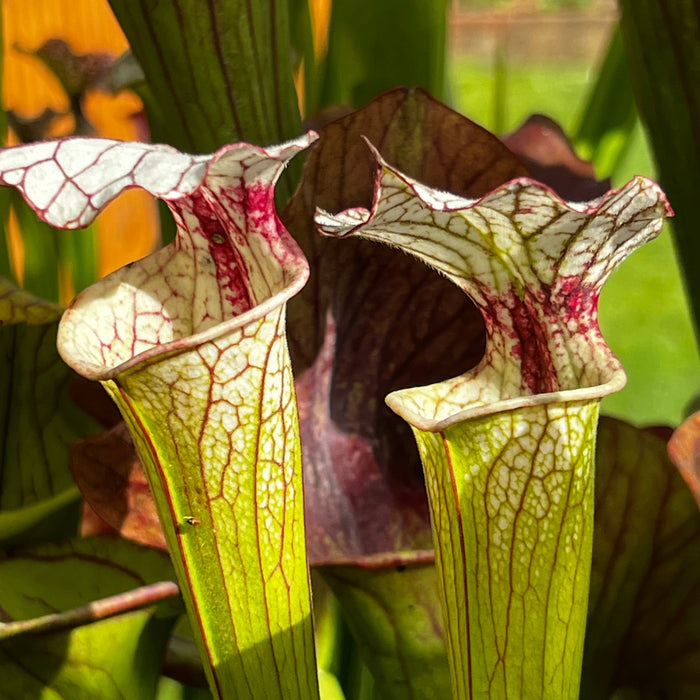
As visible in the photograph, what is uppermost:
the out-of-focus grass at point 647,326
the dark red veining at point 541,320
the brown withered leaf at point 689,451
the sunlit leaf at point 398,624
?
the dark red veining at point 541,320

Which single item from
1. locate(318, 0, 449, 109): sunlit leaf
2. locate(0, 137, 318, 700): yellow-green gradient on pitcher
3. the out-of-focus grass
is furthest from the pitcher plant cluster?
the out-of-focus grass

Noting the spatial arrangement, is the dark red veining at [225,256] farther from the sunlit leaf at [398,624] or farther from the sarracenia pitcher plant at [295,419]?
the sunlit leaf at [398,624]

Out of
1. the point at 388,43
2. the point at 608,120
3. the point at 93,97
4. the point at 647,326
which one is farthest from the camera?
the point at 647,326

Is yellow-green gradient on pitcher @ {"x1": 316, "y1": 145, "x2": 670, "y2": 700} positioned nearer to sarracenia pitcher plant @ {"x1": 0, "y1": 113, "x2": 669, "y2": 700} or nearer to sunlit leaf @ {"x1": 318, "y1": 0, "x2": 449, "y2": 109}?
sarracenia pitcher plant @ {"x1": 0, "y1": 113, "x2": 669, "y2": 700}

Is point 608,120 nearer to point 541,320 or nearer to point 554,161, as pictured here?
point 554,161

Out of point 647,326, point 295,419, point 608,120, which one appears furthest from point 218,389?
point 647,326

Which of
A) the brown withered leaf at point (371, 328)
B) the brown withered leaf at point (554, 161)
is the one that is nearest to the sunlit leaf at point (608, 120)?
the brown withered leaf at point (554, 161)

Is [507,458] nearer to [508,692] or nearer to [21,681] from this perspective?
[508,692]

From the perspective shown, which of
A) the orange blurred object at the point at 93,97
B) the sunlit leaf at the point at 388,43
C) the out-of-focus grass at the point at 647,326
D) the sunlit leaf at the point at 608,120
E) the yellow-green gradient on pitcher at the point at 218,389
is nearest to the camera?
the yellow-green gradient on pitcher at the point at 218,389
